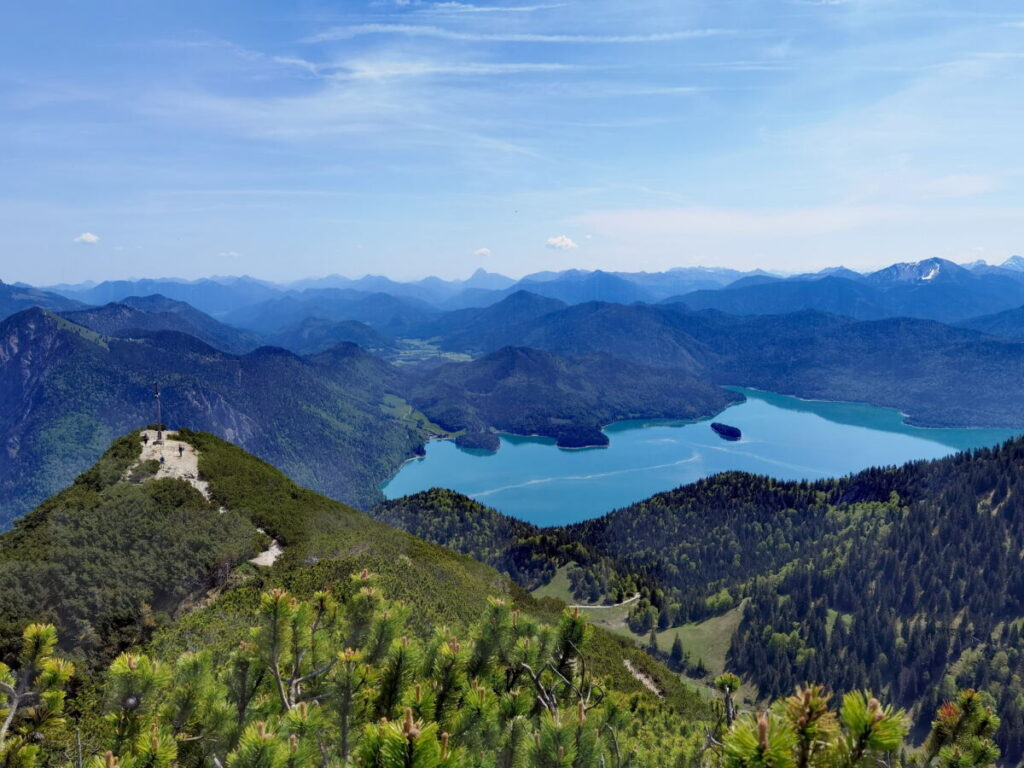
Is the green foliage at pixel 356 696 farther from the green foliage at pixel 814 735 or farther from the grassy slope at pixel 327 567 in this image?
the grassy slope at pixel 327 567

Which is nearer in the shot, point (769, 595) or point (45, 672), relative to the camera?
point (45, 672)


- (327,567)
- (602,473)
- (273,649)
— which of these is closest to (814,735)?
(273,649)

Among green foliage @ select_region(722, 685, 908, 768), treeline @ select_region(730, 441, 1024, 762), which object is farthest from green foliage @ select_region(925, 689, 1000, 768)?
treeline @ select_region(730, 441, 1024, 762)

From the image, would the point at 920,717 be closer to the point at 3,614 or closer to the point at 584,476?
the point at 3,614

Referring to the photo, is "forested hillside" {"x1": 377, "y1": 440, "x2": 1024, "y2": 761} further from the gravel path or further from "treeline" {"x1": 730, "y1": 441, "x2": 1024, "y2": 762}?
the gravel path

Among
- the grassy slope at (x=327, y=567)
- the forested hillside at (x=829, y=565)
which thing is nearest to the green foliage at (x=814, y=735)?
the grassy slope at (x=327, y=567)

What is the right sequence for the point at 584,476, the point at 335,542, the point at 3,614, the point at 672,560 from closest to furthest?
the point at 3,614 < the point at 335,542 < the point at 672,560 < the point at 584,476

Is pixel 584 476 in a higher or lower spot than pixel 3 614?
lower

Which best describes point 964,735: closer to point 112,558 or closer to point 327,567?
point 327,567

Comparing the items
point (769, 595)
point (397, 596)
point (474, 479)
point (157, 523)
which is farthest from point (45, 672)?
point (474, 479)
